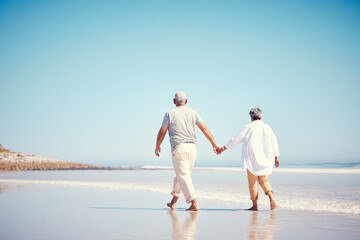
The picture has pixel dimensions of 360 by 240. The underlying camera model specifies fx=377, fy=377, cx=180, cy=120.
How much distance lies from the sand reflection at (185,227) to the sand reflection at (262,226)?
2.37ft

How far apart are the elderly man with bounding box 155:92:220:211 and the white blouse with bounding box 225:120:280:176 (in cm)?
72

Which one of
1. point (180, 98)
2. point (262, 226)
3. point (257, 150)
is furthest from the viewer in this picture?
point (257, 150)

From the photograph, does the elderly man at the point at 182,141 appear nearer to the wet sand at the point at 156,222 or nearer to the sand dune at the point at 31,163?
the wet sand at the point at 156,222

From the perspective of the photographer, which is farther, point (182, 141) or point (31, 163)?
point (31, 163)

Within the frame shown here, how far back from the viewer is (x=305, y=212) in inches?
259

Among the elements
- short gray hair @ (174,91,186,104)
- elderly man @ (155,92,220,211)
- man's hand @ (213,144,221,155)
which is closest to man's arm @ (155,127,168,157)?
elderly man @ (155,92,220,211)

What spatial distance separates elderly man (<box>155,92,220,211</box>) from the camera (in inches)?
258

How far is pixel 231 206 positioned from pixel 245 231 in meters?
2.77

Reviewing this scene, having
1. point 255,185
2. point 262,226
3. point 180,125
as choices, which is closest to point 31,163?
point 180,125

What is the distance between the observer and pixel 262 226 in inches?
200

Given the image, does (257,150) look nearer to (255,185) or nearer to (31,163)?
(255,185)

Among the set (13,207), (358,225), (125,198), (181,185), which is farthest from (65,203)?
(358,225)

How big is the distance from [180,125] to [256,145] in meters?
1.52

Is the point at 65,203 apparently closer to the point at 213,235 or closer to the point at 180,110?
the point at 180,110
